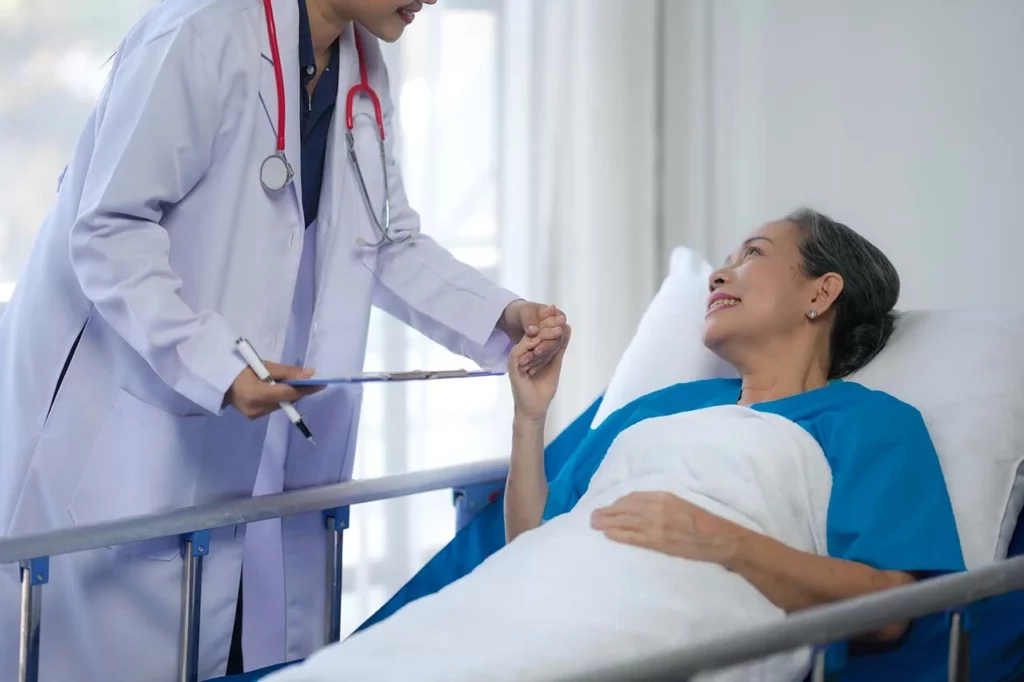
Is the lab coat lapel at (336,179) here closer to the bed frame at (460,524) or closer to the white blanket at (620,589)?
the bed frame at (460,524)

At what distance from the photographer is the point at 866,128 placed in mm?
2348

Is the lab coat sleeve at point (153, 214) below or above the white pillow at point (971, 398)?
above

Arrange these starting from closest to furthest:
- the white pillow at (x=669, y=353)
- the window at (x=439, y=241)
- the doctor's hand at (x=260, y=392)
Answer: the doctor's hand at (x=260, y=392)
the white pillow at (x=669, y=353)
the window at (x=439, y=241)

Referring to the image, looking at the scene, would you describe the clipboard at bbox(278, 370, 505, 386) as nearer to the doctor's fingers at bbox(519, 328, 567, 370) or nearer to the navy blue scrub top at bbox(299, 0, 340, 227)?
the doctor's fingers at bbox(519, 328, 567, 370)

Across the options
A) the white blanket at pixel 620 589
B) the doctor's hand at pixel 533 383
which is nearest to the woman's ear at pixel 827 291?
the white blanket at pixel 620 589

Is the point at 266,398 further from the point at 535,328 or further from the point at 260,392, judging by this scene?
the point at 535,328

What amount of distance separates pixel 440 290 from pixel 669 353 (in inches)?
16.1

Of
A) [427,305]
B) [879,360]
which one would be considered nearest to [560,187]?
[427,305]

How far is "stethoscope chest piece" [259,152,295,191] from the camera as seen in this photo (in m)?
1.53

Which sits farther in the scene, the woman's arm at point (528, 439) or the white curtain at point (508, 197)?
the white curtain at point (508, 197)

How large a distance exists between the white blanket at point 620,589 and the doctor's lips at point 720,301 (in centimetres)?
22

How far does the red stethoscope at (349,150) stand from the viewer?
5.05 ft

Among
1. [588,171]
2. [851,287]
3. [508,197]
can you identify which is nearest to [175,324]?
[851,287]

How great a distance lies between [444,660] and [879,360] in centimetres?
90
